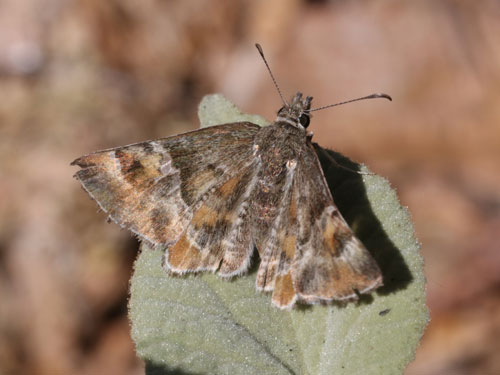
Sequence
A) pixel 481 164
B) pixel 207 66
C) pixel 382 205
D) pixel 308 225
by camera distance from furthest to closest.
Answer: pixel 207 66 < pixel 481 164 < pixel 308 225 < pixel 382 205

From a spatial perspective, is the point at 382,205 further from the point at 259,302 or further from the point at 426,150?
the point at 426,150

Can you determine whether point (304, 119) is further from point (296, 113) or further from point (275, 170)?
point (275, 170)

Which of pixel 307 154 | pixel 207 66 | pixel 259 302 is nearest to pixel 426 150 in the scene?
pixel 207 66

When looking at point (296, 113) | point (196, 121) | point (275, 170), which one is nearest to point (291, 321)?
point (275, 170)

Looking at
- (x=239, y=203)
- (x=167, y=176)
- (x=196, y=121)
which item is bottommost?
(x=239, y=203)

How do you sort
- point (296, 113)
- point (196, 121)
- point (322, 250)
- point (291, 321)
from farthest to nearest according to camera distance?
1. point (196, 121)
2. point (296, 113)
3. point (322, 250)
4. point (291, 321)

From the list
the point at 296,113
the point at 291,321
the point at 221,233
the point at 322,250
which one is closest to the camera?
the point at 291,321

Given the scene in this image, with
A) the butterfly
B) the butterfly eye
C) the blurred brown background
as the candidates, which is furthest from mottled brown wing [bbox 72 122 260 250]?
the blurred brown background
